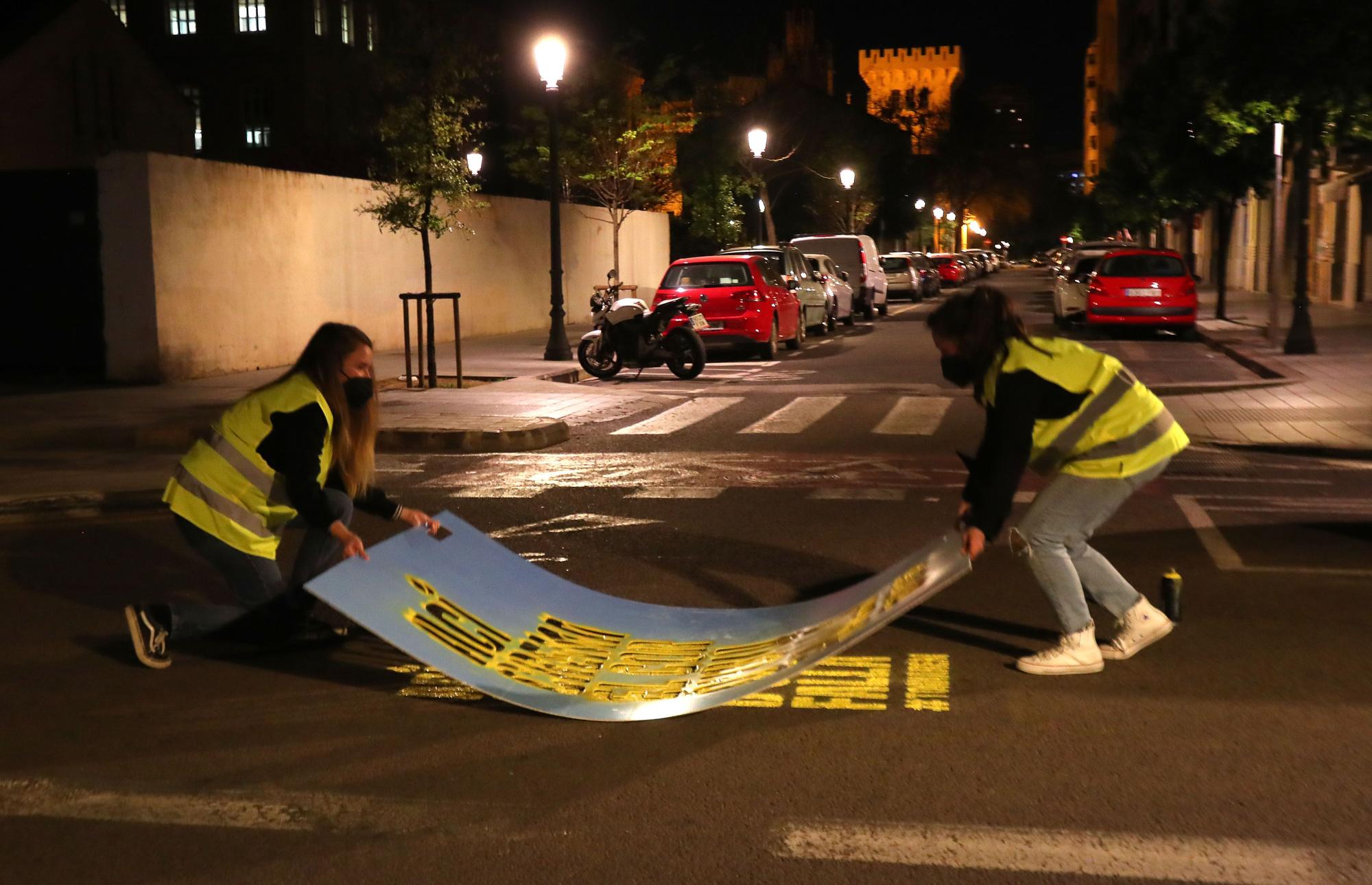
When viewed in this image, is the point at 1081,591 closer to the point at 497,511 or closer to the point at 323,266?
the point at 497,511

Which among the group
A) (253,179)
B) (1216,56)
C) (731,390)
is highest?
(1216,56)

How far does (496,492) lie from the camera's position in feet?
37.6

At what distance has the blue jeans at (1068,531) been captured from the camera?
6094mm

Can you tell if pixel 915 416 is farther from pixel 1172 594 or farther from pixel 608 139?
pixel 608 139

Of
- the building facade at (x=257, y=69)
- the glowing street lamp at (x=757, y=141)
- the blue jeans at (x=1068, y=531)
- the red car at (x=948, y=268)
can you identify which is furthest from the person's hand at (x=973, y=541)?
the red car at (x=948, y=268)

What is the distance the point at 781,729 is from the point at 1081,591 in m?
1.51

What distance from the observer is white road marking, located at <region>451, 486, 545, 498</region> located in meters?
11.2

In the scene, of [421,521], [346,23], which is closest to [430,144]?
[421,521]

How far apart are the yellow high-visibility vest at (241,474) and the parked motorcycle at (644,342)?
14250mm

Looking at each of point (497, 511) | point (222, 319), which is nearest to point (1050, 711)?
point (497, 511)

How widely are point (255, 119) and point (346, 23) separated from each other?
4.47 meters

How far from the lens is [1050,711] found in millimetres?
5758

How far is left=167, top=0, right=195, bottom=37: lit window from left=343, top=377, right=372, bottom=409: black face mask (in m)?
44.4

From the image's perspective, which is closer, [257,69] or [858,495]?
[858,495]
